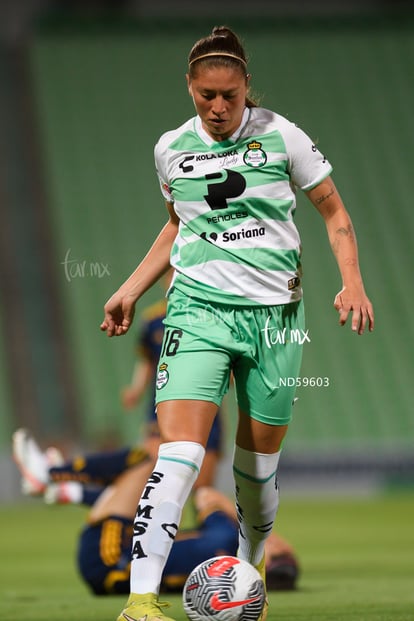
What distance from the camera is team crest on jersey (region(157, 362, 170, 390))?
13.9 feet

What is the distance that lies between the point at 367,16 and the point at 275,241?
16.4 m

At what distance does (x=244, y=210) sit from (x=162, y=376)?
0.64m

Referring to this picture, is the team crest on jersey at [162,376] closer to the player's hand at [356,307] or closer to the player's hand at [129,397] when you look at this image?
the player's hand at [356,307]

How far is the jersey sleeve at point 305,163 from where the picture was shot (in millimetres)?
4367

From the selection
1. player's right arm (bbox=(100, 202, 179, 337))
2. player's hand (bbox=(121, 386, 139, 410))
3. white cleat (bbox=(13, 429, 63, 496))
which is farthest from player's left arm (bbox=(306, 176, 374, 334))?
player's hand (bbox=(121, 386, 139, 410))

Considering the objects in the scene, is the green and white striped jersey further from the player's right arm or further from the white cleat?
the white cleat

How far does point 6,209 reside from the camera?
18.1 metres

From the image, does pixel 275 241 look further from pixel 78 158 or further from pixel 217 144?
pixel 78 158

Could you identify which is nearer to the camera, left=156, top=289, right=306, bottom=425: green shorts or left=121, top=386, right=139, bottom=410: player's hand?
left=156, top=289, right=306, bottom=425: green shorts

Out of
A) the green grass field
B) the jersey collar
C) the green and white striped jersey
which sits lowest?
the green grass field

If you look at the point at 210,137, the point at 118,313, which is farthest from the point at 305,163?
the point at 118,313

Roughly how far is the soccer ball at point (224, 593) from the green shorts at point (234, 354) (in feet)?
1.83

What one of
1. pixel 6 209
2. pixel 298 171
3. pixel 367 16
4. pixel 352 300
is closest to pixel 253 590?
pixel 352 300

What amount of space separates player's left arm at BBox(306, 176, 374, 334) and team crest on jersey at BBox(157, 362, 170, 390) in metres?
0.62
